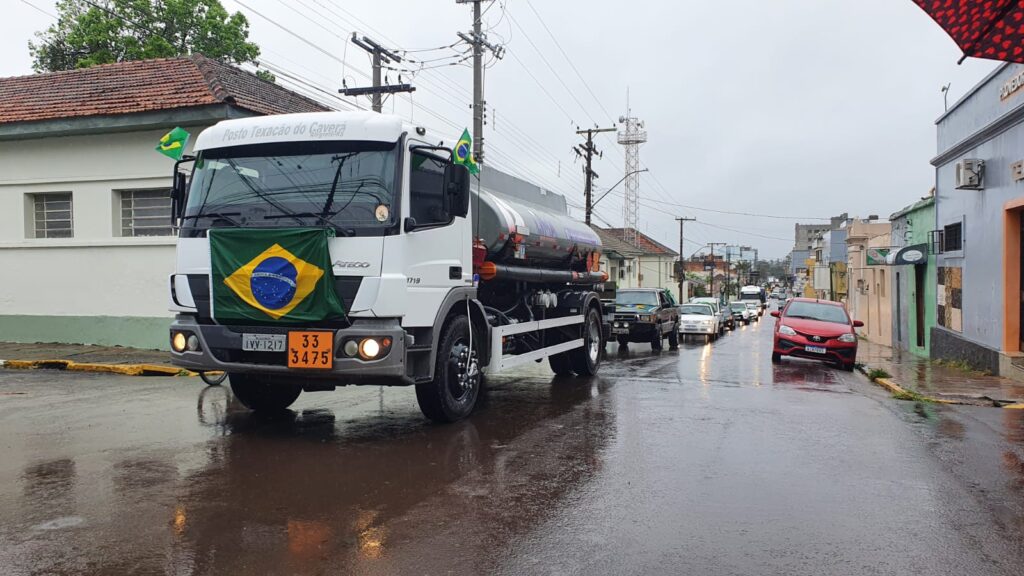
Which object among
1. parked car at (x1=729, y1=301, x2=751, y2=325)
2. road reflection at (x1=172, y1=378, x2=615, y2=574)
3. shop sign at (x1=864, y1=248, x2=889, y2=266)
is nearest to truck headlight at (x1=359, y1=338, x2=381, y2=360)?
road reflection at (x1=172, y1=378, x2=615, y2=574)

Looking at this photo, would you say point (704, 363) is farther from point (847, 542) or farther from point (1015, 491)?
point (847, 542)

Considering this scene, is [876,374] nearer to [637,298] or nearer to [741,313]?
[637,298]

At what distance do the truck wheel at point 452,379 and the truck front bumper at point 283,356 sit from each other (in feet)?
2.16

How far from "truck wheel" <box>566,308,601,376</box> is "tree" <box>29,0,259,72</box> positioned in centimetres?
2296

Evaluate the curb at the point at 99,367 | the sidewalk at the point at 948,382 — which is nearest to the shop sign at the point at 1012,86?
the sidewalk at the point at 948,382

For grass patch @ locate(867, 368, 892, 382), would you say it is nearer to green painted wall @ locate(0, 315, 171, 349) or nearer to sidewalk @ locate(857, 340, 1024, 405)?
sidewalk @ locate(857, 340, 1024, 405)

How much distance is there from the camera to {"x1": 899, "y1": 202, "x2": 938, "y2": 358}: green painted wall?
20.0 m

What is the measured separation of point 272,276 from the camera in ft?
23.4

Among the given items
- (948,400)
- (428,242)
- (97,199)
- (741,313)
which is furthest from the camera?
(741,313)

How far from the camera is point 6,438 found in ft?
24.2

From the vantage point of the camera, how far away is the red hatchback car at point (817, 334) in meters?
17.0

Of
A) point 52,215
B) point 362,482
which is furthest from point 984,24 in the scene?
point 52,215

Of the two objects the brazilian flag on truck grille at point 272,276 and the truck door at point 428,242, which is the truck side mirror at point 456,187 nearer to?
the truck door at point 428,242

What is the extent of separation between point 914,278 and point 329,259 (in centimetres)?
2027
